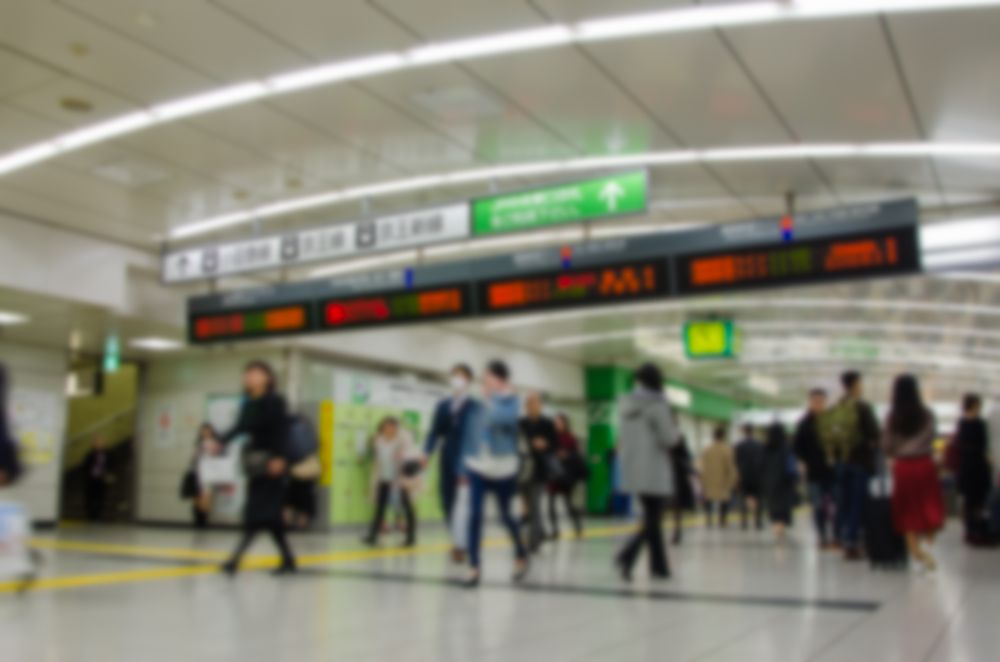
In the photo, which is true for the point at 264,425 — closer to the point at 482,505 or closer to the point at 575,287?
the point at 482,505

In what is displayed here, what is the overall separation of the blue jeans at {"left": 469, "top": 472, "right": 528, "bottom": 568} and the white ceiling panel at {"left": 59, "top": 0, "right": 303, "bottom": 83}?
359cm

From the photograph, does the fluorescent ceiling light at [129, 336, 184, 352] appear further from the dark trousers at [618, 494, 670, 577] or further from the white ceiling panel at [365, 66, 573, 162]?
the dark trousers at [618, 494, 670, 577]

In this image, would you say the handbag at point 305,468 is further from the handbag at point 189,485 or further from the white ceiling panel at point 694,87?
the handbag at point 189,485

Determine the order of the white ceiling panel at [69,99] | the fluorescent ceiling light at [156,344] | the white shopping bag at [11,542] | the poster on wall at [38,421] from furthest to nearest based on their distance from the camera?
the fluorescent ceiling light at [156,344] < the poster on wall at [38,421] < the white ceiling panel at [69,99] < the white shopping bag at [11,542]

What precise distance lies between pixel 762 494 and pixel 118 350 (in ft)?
37.3

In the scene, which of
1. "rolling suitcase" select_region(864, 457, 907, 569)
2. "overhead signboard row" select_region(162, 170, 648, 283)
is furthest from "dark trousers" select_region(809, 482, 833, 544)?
"overhead signboard row" select_region(162, 170, 648, 283)

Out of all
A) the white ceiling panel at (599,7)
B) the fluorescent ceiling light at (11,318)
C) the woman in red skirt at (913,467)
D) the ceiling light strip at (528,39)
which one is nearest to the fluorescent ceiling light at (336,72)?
the ceiling light strip at (528,39)

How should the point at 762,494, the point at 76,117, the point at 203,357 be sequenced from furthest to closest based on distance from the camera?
the point at 203,357
the point at 762,494
the point at 76,117

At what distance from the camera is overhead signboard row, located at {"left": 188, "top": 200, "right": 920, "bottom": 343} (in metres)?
7.86

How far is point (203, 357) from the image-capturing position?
16766 millimetres

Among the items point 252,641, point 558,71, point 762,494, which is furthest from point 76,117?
point 762,494

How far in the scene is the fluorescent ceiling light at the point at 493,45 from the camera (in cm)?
664

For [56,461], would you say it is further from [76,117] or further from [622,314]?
[622,314]

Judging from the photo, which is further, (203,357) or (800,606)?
(203,357)
